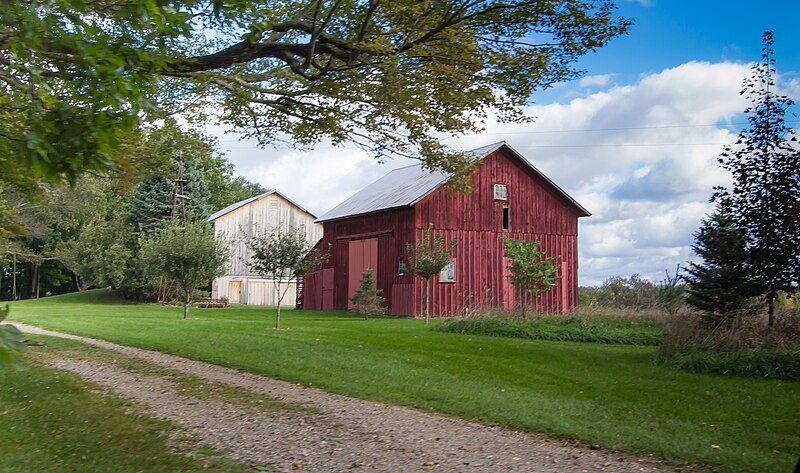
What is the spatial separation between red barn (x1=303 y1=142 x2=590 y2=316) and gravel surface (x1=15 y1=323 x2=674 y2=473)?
19.8 meters

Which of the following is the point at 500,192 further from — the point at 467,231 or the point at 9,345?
the point at 9,345

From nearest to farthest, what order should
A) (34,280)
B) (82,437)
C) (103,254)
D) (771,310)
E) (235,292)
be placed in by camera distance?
(82,437)
(771,310)
(103,254)
(235,292)
(34,280)

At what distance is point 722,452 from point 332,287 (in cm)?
2976

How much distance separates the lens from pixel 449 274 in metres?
30.1

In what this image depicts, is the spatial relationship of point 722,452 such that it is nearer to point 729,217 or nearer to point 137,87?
point 137,87

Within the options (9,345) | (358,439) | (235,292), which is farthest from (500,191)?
(9,345)

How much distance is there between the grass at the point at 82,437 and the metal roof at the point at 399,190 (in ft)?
65.8

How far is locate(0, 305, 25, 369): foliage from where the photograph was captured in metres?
2.92

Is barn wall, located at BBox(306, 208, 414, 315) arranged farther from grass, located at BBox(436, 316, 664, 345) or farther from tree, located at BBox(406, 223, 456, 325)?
grass, located at BBox(436, 316, 664, 345)

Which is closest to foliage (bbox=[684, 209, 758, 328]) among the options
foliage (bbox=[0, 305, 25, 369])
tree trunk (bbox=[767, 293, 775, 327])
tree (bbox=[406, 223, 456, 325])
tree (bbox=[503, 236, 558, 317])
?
tree trunk (bbox=[767, 293, 775, 327])

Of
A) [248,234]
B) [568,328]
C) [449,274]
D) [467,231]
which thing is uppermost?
[248,234]

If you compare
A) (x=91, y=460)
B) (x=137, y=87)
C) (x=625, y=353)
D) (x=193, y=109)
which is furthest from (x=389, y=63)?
(x=625, y=353)

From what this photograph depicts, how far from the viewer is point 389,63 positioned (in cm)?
1146

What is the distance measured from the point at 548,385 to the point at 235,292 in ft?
137
